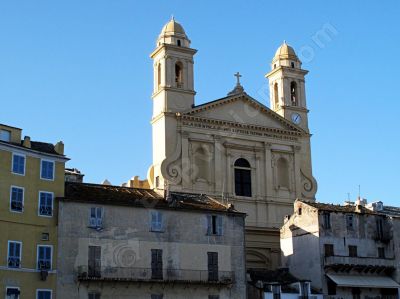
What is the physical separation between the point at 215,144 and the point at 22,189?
29.4 meters

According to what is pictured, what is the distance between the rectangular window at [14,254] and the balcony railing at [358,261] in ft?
79.4

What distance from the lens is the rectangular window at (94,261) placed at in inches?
1983

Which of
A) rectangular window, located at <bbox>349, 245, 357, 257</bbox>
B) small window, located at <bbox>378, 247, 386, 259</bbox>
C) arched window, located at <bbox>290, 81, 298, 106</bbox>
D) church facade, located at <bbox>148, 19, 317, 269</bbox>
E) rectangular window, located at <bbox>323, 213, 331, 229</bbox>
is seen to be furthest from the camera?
arched window, located at <bbox>290, 81, 298, 106</bbox>

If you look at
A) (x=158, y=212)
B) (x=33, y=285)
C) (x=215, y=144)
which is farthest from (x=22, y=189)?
(x=215, y=144)

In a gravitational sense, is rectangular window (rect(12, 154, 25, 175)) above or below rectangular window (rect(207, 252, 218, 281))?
above

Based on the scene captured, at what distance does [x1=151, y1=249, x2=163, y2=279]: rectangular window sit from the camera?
52406mm

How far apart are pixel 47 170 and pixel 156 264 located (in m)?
9.21

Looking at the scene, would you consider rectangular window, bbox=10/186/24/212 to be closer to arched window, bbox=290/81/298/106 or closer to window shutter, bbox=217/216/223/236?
window shutter, bbox=217/216/223/236

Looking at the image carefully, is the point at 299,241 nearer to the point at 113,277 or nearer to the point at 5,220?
the point at 113,277

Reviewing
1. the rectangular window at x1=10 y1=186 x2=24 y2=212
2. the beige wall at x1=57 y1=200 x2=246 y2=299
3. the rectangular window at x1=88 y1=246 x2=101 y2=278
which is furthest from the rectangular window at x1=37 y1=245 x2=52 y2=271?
the rectangular window at x1=10 y1=186 x2=24 y2=212

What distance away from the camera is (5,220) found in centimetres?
4816

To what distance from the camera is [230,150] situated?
7719 centimetres

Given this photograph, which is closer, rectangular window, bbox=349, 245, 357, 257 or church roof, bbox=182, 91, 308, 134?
rectangular window, bbox=349, 245, 357, 257

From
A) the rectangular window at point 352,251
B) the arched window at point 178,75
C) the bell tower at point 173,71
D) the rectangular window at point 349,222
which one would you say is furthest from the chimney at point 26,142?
the arched window at point 178,75
